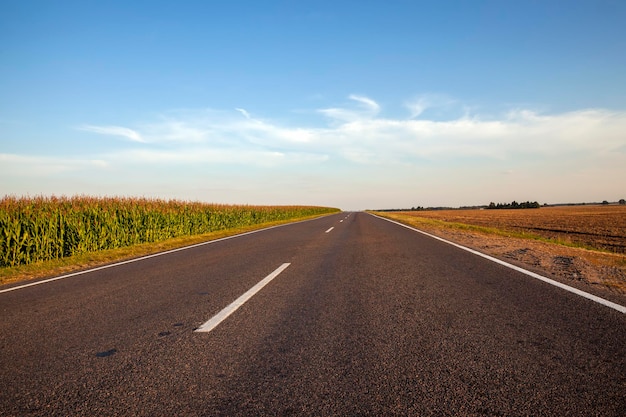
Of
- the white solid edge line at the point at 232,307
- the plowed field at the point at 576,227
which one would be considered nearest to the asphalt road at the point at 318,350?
the white solid edge line at the point at 232,307

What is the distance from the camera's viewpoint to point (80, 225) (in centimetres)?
1267

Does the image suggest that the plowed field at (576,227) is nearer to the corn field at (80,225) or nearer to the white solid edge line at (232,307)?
the white solid edge line at (232,307)

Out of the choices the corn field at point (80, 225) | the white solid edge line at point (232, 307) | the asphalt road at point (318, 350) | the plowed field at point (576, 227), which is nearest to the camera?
the asphalt road at point (318, 350)

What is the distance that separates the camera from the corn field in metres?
10.7

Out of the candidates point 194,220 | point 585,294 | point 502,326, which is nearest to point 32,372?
point 502,326

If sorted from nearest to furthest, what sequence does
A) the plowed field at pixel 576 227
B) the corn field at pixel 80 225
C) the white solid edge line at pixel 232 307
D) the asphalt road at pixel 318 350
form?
the asphalt road at pixel 318 350
the white solid edge line at pixel 232 307
the corn field at pixel 80 225
the plowed field at pixel 576 227

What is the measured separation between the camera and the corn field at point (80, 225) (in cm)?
1067

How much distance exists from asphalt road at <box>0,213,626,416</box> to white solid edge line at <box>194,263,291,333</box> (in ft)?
0.36

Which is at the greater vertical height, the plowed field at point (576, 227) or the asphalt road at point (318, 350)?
the asphalt road at point (318, 350)

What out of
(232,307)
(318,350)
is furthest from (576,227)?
(318,350)

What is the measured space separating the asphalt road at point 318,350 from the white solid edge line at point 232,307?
110 millimetres

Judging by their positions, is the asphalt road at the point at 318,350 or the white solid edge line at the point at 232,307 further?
the white solid edge line at the point at 232,307

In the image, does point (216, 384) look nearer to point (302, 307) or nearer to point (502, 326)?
point (302, 307)

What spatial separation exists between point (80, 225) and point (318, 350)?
489 inches
